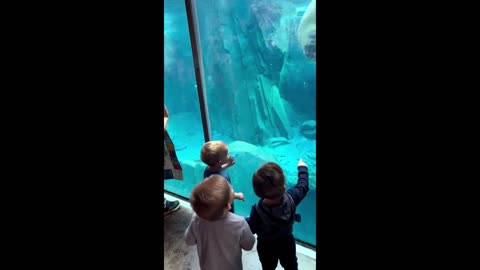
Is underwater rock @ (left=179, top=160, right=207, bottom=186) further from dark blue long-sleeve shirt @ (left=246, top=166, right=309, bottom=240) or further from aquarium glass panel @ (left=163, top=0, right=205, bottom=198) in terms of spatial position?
dark blue long-sleeve shirt @ (left=246, top=166, right=309, bottom=240)

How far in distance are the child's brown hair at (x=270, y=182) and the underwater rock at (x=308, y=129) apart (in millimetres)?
2485

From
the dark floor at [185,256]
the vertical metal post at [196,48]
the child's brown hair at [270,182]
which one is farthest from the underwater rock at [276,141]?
the child's brown hair at [270,182]

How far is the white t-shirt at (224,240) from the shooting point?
1.60 metres

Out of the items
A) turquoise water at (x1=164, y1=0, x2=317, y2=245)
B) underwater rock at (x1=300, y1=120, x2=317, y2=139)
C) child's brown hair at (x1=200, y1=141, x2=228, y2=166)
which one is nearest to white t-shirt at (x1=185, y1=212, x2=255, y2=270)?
child's brown hair at (x1=200, y1=141, x2=228, y2=166)

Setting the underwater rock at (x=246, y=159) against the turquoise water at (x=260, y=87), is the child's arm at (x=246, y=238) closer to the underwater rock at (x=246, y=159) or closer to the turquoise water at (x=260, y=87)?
the turquoise water at (x=260, y=87)

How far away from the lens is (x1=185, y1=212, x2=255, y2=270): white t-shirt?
1600 millimetres

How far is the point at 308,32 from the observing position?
320cm

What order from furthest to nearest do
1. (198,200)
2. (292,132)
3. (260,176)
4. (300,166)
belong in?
(292,132) < (300,166) < (260,176) < (198,200)
